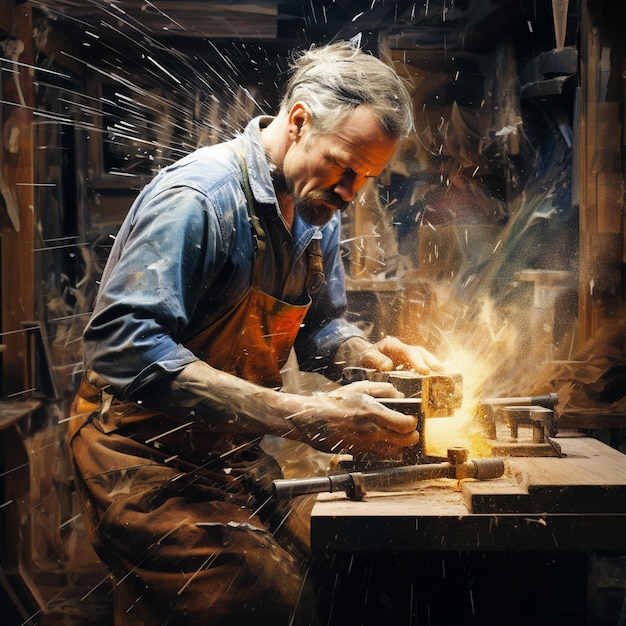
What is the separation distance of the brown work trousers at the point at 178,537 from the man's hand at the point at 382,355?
45 cm

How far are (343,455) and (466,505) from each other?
34cm

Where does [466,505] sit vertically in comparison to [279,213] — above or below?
below

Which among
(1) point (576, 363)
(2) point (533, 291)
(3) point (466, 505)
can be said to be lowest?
(3) point (466, 505)

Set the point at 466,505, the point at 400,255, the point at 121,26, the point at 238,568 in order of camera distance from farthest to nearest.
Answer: the point at 400,255 < the point at 121,26 < the point at 238,568 < the point at 466,505

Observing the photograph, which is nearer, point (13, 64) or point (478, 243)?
point (13, 64)

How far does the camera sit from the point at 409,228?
1812 millimetres

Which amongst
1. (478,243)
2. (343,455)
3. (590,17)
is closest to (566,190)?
(478,243)

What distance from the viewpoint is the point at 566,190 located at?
186cm

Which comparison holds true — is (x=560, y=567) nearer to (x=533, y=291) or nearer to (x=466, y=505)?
(x=466, y=505)

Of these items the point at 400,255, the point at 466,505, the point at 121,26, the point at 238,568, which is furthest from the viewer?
the point at 400,255

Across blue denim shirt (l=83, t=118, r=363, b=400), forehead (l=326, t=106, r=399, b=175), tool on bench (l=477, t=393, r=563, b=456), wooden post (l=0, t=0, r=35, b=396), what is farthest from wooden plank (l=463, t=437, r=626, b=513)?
wooden post (l=0, t=0, r=35, b=396)

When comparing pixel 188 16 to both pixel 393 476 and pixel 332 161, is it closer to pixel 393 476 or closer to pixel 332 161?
pixel 332 161

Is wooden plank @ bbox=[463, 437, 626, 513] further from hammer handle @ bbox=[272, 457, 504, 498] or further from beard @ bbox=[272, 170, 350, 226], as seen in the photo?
beard @ bbox=[272, 170, 350, 226]

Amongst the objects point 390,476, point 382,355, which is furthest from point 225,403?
point 382,355
